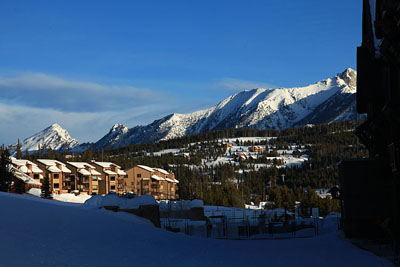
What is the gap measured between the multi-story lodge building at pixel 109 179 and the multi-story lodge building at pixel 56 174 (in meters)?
10.3

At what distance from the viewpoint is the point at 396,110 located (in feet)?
69.4

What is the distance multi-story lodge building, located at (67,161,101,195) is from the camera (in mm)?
107875

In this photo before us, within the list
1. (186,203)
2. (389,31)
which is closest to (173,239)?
(389,31)

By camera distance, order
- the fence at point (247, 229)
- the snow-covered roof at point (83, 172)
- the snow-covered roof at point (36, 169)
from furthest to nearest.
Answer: the snow-covered roof at point (83, 172) < the snow-covered roof at point (36, 169) < the fence at point (247, 229)

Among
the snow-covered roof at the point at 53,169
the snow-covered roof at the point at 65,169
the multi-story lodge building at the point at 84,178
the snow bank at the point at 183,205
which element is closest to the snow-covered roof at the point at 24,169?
the snow-covered roof at the point at 53,169

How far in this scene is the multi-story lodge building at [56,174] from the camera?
9975 cm

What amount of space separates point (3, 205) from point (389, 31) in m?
16.6

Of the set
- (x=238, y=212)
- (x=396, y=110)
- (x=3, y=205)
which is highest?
(x=396, y=110)

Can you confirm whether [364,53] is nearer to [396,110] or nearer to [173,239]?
[396,110]

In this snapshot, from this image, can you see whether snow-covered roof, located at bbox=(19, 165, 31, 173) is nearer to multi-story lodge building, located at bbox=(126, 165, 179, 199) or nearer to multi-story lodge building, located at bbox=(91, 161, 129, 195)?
multi-story lodge building, located at bbox=(91, 161, 129, 195)

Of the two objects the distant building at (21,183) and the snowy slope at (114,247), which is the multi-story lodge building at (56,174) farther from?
the snowy slope at (114,247)

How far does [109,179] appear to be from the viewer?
381 feet

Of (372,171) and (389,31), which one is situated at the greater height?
(389,31)

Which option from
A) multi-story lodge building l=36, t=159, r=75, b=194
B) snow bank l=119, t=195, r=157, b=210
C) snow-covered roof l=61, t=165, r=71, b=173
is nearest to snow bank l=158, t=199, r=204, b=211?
snow bank l=119, t=195, r=157, b=210
